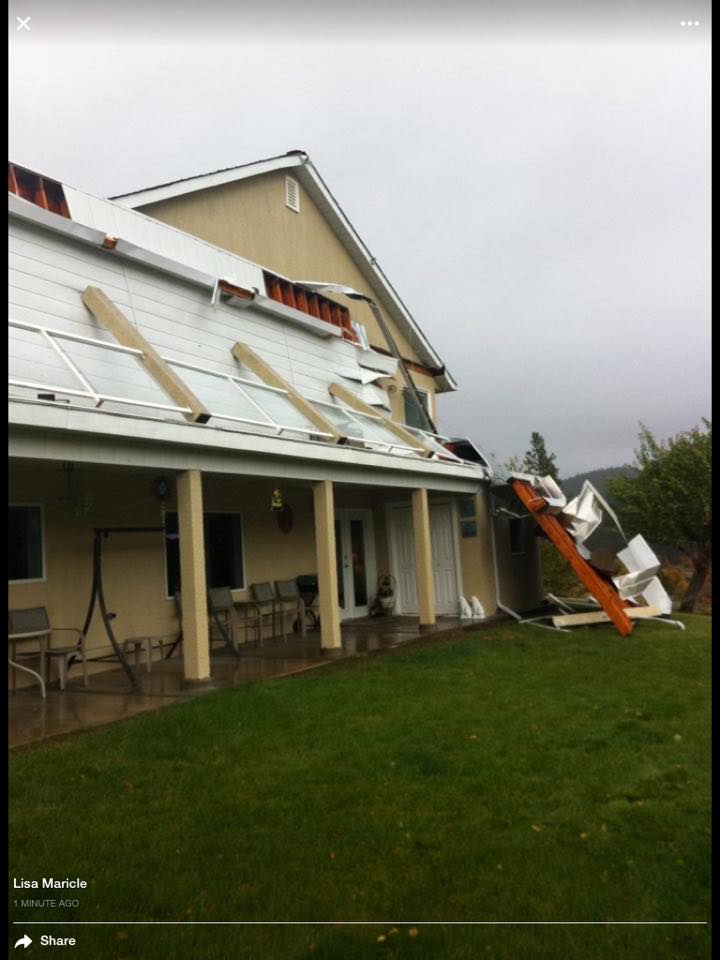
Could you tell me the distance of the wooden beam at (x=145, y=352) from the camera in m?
7.92

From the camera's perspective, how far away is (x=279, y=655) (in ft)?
33.5

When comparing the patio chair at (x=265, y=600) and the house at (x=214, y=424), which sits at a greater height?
the house at (x=214, y=424)

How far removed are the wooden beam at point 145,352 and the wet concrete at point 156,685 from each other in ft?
8.98

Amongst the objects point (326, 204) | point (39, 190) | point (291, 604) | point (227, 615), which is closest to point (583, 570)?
point (291, 604)

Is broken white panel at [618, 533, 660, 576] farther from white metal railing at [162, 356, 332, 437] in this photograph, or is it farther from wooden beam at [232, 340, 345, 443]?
white metal railing at [162, 356, 332, 437]

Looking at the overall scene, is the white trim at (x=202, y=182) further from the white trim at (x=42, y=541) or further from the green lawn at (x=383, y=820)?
the green lawn at (x=383, y=820)

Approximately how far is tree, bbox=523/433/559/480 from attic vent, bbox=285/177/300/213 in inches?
781

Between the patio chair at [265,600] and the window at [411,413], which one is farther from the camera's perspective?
the window at [411,413]

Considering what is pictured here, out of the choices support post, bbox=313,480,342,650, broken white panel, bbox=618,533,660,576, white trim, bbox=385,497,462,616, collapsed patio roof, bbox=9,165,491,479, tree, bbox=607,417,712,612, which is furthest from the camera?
tree, bbox=607,417,712,612

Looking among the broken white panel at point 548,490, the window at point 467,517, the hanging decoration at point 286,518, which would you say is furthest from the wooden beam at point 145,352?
the window at point 467,517

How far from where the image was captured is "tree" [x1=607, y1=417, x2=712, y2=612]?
1773cm

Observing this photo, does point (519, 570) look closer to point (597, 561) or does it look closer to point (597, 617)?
point (597, 617)

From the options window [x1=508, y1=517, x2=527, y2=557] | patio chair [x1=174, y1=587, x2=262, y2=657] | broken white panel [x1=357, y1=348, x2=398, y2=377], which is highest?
broken white panel [x1=357, y1=348, x2=398, y2=377]

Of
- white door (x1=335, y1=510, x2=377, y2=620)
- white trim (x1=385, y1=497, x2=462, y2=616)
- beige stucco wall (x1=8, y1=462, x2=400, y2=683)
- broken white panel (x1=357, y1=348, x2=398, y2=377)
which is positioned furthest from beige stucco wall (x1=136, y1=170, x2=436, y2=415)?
beige stucco wall (x1=8, y1=462, x2=400, y2=683)
